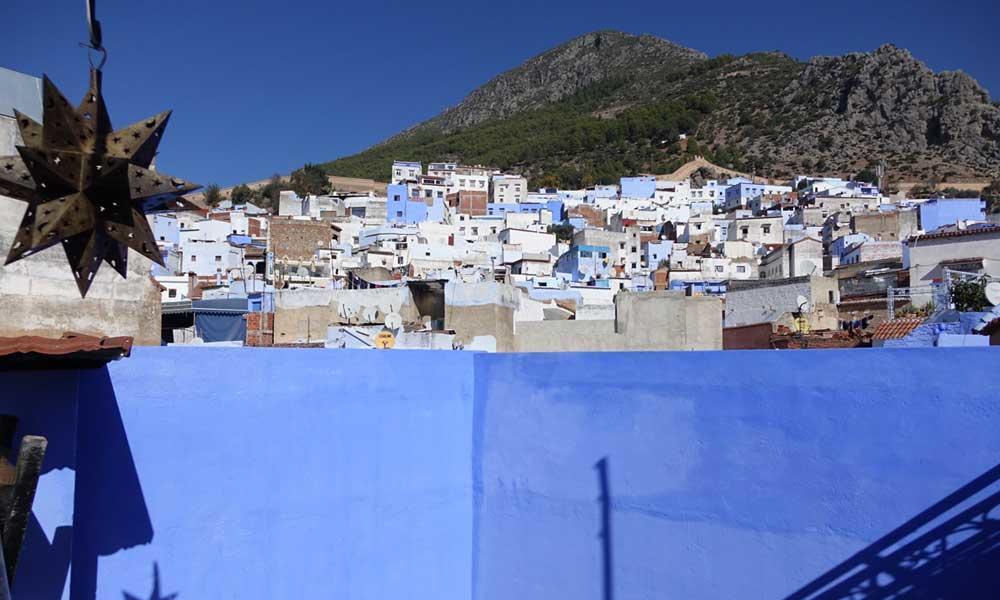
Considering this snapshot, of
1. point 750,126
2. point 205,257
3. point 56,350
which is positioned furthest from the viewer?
point 750,126

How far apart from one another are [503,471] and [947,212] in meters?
41.3

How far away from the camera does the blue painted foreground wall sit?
A: 17.6 ft

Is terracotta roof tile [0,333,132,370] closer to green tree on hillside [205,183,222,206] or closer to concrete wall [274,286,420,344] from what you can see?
concrete wall [274,286,420,344]

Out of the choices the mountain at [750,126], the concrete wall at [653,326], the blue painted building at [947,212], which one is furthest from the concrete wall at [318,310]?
the mountain at [750,126]

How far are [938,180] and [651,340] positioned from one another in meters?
63.4

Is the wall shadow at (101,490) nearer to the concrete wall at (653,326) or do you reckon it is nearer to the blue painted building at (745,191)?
the concrete wall at (653,326)

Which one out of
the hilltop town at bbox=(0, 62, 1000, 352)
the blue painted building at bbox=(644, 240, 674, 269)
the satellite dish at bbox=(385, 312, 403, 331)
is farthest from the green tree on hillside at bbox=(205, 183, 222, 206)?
the satellite dish at bbox=(385, 312, 403, 331)

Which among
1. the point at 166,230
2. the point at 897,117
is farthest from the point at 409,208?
the point at 897,117

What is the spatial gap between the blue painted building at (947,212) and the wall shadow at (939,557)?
131ft

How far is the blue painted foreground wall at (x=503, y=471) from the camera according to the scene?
5379mm

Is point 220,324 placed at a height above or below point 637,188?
below

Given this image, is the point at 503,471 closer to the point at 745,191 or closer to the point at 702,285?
the point at 702,285

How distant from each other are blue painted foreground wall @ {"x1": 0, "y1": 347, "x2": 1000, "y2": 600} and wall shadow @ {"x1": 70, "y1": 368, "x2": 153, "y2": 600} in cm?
1

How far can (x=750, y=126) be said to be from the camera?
86.8m
